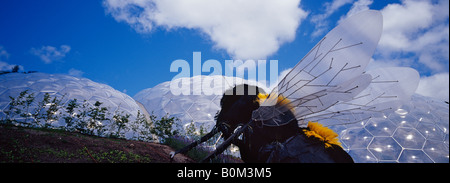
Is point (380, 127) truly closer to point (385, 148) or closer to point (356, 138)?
point (356, 138)

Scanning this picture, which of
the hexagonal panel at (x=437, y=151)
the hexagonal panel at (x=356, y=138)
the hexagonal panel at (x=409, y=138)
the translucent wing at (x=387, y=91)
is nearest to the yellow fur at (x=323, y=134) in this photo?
the translucent wing at (x=387, y=91)

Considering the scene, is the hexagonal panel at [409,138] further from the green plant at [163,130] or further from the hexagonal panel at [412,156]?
the green plant at [163,130]

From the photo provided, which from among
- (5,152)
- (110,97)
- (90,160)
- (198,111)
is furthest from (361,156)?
(110,97)

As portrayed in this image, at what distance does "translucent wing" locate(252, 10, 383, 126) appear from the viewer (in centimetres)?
108

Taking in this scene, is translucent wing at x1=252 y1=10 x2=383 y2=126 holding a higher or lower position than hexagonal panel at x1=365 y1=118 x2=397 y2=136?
higher

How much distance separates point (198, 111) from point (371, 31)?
10.5 metres

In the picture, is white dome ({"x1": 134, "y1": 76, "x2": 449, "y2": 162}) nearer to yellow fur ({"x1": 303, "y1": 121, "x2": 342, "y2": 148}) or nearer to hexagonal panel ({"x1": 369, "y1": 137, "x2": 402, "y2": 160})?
hexagonal panel ({"x1": 369, "y1": 137, "x2": 402, "y2": 160})

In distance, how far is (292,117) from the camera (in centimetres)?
174

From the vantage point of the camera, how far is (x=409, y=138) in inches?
394

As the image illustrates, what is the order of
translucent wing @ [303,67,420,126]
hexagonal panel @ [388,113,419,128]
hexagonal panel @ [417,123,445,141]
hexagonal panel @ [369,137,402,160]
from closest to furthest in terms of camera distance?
1. translucent wing @ [303,67,420,126]
2. hexagonal panel @ [369,137,402,160]
3. hexagonal panel @ [417,123,445,141]
4. hexagonal panel @ [388,113,419,128]

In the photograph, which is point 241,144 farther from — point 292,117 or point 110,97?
point 110,97

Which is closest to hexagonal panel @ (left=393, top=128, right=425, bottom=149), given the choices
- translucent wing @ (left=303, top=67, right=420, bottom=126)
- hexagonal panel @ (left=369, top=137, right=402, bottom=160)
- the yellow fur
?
hexagonal panel @ (left=369, top=137, right=402, bottom=160)

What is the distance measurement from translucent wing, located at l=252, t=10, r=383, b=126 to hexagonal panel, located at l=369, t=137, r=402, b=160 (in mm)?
10725
